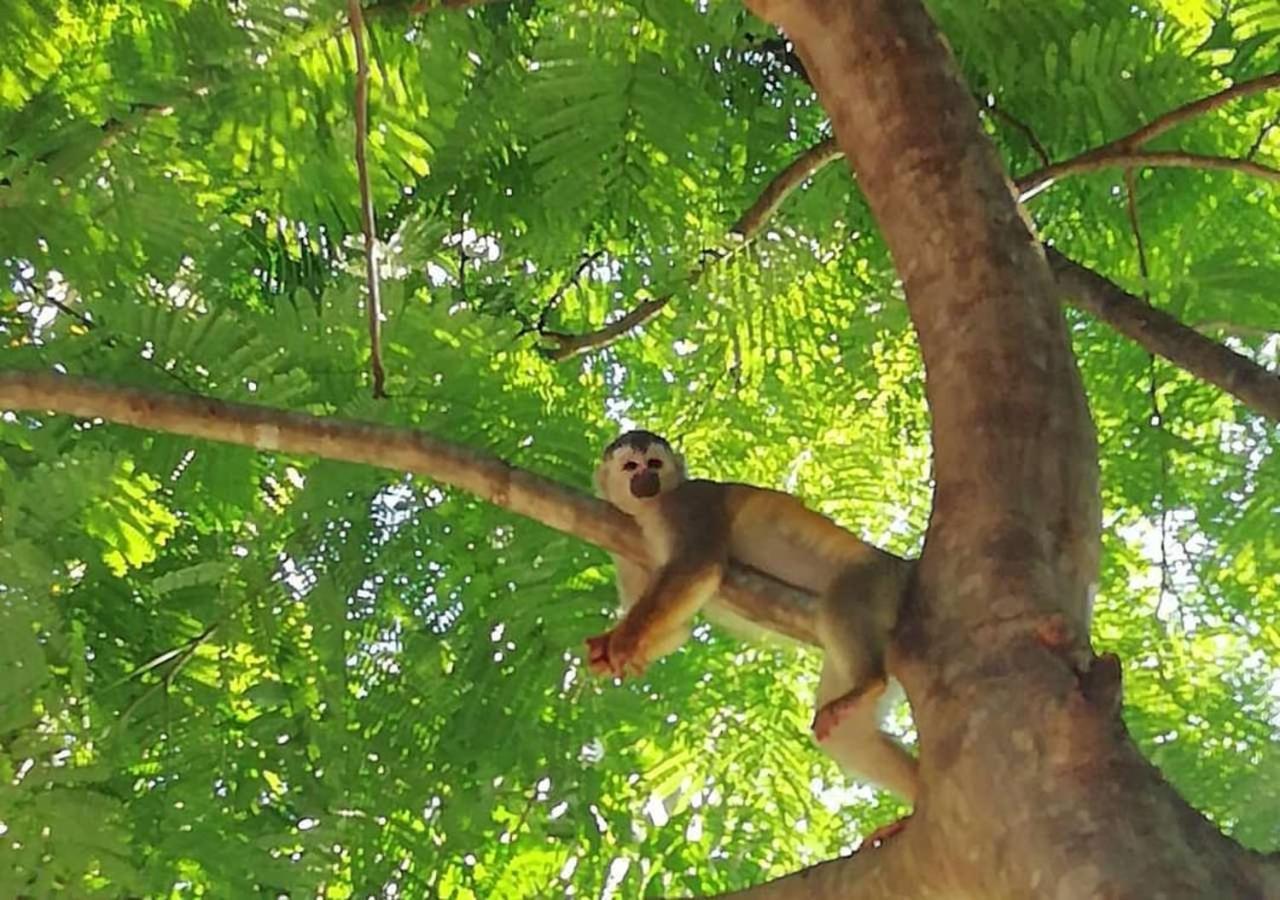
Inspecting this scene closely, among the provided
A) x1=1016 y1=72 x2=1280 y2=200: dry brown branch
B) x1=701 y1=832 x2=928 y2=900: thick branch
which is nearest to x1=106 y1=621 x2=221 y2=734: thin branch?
x1=701 y1=832 x2=928 y2=900: thick branch

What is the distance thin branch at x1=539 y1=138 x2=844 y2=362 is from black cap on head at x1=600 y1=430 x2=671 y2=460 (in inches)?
11.1

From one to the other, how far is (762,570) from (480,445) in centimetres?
49

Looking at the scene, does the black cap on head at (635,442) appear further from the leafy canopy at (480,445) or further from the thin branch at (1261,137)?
the thin branch at (1261,137)

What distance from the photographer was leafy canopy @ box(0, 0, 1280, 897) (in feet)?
7.95

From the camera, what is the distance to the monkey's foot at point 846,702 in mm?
1917

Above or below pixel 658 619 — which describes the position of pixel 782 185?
above

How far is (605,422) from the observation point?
3.22 meters

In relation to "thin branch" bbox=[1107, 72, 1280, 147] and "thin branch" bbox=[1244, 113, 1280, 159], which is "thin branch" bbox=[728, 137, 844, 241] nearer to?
"thin branch" bbox=[1107, 72, 1280, 147]

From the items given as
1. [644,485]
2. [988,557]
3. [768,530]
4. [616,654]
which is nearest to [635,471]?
[644,485]

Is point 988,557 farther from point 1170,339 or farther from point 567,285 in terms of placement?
point 567,285

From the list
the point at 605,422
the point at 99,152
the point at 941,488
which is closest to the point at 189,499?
the point at 99,152

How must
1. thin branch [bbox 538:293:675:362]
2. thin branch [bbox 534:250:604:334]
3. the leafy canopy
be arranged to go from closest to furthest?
the leafy canopy → thin branch [bbox 538:293:675:362] → thin branch [bbox 534:250:604:334]

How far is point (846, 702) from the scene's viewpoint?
192cm

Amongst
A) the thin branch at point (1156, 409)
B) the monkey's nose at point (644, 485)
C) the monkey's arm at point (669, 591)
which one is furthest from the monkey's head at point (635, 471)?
the thin branch at point (1156, 409)
